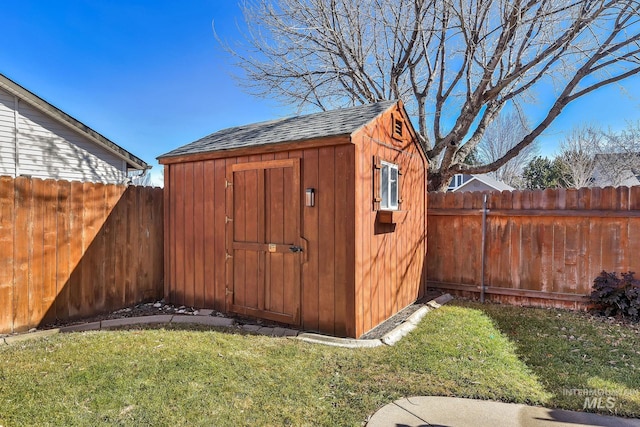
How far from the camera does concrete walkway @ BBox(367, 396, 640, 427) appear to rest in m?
2.37

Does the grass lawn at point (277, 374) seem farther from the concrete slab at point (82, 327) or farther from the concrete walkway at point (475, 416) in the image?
the concrete slab at point (82, 327)

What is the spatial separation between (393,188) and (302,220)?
156 cm

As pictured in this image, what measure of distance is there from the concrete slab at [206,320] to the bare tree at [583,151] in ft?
66.8

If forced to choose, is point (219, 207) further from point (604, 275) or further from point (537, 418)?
point (604, 275)

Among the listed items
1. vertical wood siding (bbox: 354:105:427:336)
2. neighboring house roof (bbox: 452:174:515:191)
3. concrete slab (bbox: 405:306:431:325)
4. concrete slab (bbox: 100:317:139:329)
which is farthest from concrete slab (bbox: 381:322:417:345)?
neighboring house roof (bbox: 452:174:515:191)

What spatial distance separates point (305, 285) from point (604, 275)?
458 cm

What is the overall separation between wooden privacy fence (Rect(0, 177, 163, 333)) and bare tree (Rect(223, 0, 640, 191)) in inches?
221

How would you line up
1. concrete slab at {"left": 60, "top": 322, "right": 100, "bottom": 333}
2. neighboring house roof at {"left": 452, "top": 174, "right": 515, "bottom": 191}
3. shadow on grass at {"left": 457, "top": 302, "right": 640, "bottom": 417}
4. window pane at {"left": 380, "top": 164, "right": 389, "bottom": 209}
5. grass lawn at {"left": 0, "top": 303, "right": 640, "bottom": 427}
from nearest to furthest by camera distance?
grass lawn at {"left": 0, "top": 303, "right": 640, "bottom": 427}, shadow on grass at {"left": 457, "top": 302, "right": 640, "bottom": 417}, concrete slab at {"left": 60, "top": 322, "right": 100, "bottom": 333}, window pane at {"left": 380, "top": 164, "right": 389, "bottom": 209}, neighboring house roof at {"left": 452, "top": 174, "right": 515, "bottom": 191}

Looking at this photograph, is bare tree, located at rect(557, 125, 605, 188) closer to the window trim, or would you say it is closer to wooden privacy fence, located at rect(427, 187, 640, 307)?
wooden privacy fence, located at rect(427, 187, 640, 307)

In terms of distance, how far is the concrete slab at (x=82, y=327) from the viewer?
4.18 m

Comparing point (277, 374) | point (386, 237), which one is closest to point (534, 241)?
point (386, 237)

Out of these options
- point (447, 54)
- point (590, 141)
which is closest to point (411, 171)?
point (447, 54)

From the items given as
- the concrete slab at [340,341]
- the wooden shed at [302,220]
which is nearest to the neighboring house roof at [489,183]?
the wooden shed at [302,220]

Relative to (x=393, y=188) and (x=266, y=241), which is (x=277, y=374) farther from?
(x=393, y=188)
